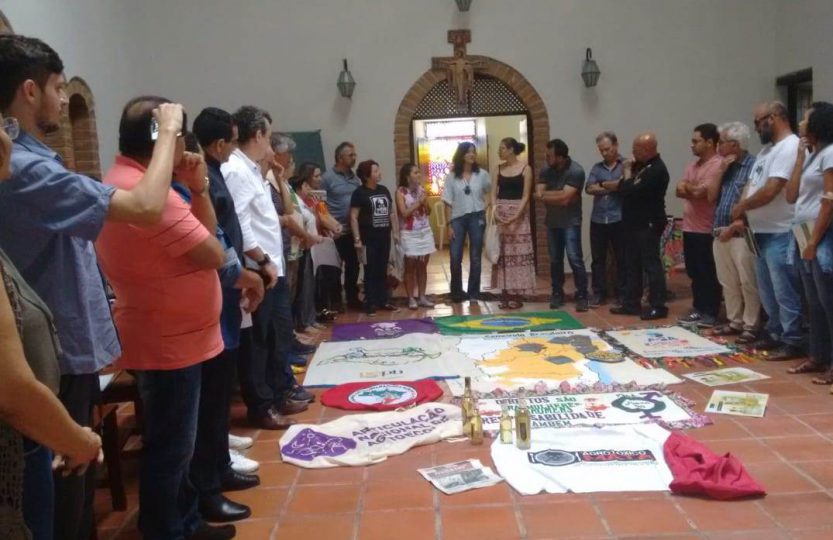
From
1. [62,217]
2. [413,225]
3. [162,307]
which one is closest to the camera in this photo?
[62,217]

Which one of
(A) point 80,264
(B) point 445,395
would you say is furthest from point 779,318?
(A) point 80,264

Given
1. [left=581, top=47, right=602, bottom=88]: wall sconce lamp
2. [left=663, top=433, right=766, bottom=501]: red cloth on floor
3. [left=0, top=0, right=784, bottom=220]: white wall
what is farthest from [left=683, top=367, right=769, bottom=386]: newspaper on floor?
[left=581, top=47, right=602, bottom=88]: wall sconce lamp

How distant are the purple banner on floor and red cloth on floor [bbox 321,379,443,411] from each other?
136 centimetres

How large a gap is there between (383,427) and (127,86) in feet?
17.6

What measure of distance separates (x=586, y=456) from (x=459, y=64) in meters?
5.83

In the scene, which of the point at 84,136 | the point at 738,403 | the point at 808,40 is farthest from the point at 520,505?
the point at 808,40

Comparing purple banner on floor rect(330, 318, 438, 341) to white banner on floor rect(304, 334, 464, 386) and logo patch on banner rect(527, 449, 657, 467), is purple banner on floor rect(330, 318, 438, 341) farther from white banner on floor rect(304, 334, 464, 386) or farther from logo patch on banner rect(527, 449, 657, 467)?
logo patch on banner rect(527, 449, 657, 467)

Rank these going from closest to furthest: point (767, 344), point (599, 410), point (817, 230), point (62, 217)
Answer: point (62, 217)
point (599, 410)
point (817, 230)
point (767, 344)

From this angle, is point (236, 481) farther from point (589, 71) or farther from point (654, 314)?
point (589, 71)

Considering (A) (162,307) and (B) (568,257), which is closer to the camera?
(A) (162,307)

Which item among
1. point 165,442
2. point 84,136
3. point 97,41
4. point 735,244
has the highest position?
point 97,41

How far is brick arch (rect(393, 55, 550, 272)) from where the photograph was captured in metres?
8.08

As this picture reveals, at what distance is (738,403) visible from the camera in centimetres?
370

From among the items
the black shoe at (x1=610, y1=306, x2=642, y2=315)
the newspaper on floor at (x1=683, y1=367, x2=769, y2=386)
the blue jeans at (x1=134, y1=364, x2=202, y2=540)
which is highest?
the blue jeans at (x1=134, y1=364, x2=202, y2=540)
